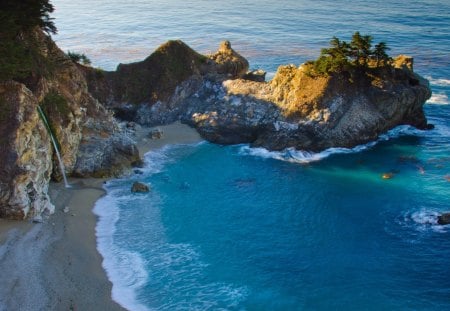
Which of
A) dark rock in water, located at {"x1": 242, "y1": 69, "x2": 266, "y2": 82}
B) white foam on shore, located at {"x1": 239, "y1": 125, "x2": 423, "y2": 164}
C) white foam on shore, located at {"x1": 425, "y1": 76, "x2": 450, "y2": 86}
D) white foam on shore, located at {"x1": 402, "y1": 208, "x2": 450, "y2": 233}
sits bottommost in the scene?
white foam on shore, located at {"x1": 402, "y1": 208, "x2": 450, "y2": 233}

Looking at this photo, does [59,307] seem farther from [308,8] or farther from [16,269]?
[308,8]

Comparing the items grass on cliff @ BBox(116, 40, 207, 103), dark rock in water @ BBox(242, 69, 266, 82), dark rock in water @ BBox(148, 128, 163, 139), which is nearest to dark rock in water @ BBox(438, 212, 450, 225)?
dark rock in water @ BBox(148, 128, 163, 139)

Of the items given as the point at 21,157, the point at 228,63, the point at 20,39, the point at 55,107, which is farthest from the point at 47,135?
the point at 228,63

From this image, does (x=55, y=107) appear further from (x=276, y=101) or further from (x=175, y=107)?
(x=276, y=101)

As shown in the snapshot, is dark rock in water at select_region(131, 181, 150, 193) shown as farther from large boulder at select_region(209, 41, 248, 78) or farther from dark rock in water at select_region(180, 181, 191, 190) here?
large boulder at select_region(209, 41, 248, 78)

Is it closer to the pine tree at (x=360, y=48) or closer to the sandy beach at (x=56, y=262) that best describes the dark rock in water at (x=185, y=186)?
the sandy beach at (x=56, y=262)

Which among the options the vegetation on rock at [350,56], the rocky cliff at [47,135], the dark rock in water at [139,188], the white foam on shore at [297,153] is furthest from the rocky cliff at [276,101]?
the dark rock in water at [139,188]
